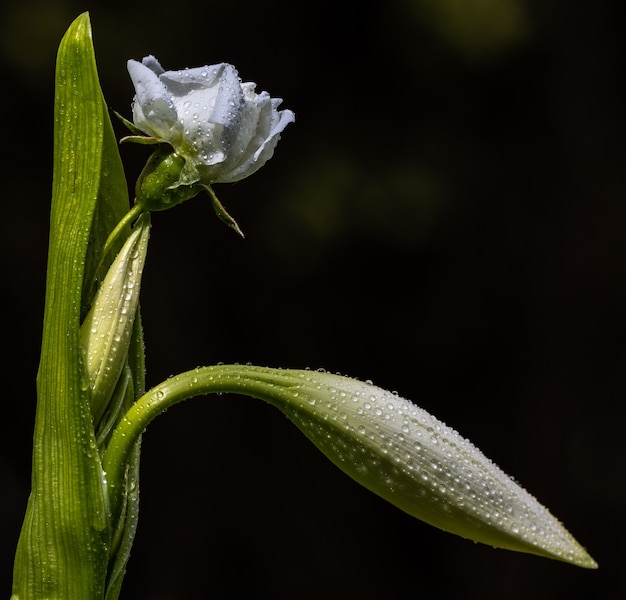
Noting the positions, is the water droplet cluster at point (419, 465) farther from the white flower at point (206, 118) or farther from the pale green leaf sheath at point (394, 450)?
Result: the white flower at point (206, 118)

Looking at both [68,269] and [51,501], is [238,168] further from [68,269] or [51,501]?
[51,501]

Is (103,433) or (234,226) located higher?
(234,226)

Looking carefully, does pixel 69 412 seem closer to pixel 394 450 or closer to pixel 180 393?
pixel 180 393

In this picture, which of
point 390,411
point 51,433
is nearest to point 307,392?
point 390,411

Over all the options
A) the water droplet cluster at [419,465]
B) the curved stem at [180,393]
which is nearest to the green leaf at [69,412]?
the curved stem at [180,393]

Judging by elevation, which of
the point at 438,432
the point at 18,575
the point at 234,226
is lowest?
the point at 18,575
